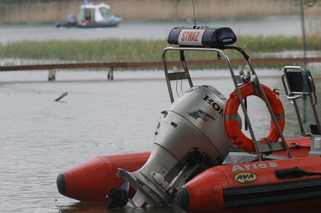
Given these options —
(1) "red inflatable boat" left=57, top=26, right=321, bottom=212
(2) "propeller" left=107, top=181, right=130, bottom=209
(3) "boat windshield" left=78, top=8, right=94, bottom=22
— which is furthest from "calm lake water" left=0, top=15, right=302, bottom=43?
(2) "propeller" left=107, top=181, right=130, bottom=209

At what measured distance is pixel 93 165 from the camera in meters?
6.10

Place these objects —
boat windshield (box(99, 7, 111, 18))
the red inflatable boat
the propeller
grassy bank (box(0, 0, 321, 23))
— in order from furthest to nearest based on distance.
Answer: grassy bank (box(0, 0, 321, 23)) → boat windshield (box(99, 7, 111, 18)) → the propeller → the red inflatable boat

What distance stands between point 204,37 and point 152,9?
215 feet

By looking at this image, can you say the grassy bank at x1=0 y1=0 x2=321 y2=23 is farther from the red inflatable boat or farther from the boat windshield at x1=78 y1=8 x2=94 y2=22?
the red inflatable boat

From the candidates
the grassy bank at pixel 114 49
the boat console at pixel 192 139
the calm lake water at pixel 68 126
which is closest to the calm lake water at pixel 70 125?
the calm lake water at pixel 68 126

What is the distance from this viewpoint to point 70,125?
11.2 metres

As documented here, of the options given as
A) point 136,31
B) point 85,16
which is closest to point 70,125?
point 136,31

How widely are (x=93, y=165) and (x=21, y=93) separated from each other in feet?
37.0

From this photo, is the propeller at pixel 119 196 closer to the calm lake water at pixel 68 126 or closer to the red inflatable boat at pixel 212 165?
the red inflatable boat at pixel 212 165

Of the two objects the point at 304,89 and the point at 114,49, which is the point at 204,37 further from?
the point at 114,49

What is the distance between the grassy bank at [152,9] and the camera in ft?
204

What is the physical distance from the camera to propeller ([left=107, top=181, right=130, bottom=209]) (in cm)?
568

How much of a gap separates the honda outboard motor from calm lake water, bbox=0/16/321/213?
0.23 m

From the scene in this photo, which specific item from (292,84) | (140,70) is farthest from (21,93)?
(292,84)
